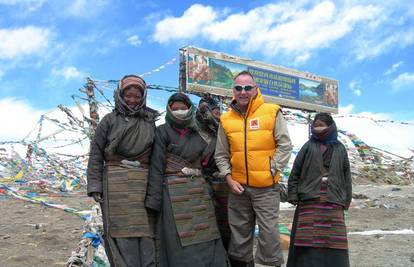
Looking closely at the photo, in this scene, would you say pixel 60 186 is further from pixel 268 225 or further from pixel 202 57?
pixel 268 225

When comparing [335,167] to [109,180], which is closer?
[109,180]

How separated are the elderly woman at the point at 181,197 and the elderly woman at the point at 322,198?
2.51ft

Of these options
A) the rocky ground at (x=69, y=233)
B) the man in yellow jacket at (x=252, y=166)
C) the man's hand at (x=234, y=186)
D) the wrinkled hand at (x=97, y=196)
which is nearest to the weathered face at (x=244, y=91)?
the man in yellow jacket at (x=252, y=166)

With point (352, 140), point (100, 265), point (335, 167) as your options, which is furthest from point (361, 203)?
point (352, 140)

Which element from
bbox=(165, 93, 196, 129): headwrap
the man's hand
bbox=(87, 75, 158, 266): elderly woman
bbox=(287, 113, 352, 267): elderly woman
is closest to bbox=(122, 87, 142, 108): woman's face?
bbox=(87, 75, 158, 266): elderly woman

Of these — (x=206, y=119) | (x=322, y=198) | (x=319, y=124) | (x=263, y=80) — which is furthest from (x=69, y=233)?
(x=263, y=80)

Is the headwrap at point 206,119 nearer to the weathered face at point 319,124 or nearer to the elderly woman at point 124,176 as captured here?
the elderly woman at point 124,176

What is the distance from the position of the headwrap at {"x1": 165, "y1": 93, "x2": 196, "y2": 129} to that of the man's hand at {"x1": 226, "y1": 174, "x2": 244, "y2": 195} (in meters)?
0.50

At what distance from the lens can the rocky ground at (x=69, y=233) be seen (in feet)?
16.0

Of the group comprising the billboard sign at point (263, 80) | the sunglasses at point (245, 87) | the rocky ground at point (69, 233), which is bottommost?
the rocky ground at point (69, 233)

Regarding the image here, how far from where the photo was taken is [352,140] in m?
20.3

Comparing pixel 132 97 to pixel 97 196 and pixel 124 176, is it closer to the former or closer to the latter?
pixel 124 176

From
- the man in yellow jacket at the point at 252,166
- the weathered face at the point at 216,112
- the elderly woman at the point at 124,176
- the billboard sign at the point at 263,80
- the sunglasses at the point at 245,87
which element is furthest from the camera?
the billboard sign at the point at 263,80

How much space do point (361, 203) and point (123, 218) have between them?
860 centimetres
